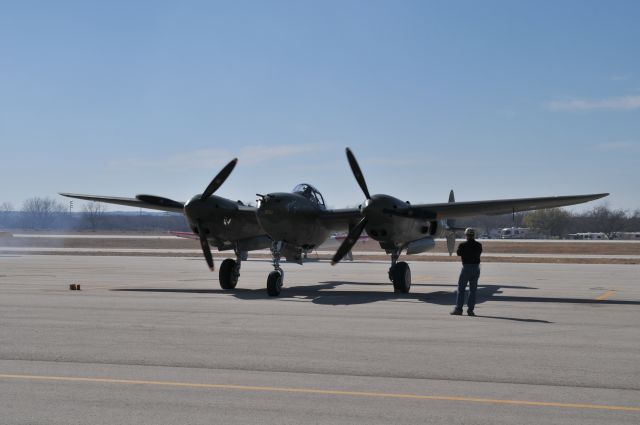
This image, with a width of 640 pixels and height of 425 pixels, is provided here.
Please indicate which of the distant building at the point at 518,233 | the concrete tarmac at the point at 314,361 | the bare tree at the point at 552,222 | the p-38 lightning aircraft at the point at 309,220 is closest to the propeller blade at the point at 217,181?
the p-38 lightning aircraft at the point at 309,220

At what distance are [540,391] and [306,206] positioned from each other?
1630 cm

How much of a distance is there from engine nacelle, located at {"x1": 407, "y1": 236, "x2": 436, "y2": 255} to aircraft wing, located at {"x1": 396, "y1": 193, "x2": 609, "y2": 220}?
47.1 inches

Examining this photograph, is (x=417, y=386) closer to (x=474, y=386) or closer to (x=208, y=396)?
(x=474, y=386)

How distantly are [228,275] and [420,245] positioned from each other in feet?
22.8

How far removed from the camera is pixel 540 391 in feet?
28.5

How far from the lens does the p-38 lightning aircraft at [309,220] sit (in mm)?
23125

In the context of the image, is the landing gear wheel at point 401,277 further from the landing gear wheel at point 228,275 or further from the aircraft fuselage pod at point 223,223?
the landing gear wheel at point 228,275

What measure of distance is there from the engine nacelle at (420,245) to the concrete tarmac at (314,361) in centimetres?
452

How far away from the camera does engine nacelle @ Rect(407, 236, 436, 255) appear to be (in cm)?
2550

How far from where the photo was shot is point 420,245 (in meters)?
25.9

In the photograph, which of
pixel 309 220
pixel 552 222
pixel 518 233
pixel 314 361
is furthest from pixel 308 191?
pixel 552 222

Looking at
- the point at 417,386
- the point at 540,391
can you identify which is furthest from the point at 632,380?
the point at 417,386

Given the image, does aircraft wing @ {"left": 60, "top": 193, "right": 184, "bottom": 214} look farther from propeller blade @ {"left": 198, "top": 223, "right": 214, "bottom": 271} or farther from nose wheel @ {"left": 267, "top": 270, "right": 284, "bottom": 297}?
nose wheel @ {"left": 267, "top": 270, "right": 284, "bottom": 297}

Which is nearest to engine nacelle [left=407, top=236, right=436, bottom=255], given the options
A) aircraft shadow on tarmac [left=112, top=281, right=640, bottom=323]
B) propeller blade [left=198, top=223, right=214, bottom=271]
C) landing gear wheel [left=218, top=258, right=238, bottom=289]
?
aircraft shadow on tarmac [left=112, top=281, right=640, bottom=323]
